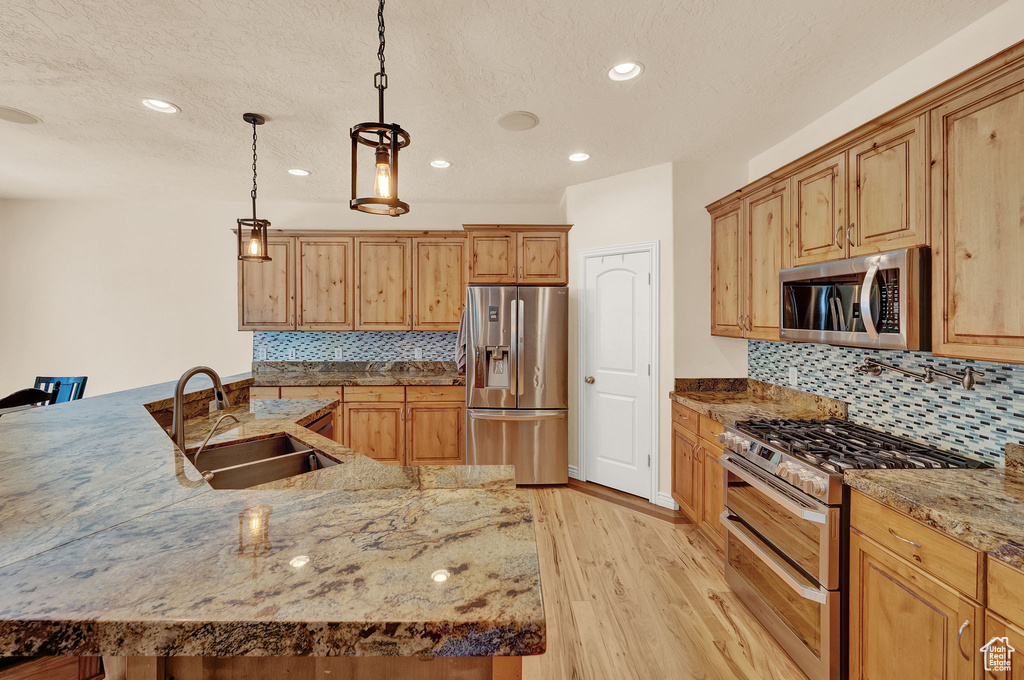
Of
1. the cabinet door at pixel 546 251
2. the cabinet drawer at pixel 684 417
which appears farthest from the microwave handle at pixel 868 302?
the cabinet door at pixel 546 251

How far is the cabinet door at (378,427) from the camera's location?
4.21 meters

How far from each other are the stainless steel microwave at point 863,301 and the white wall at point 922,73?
0.80 m

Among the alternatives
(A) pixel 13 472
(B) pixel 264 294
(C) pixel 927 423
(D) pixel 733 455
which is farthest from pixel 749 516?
(B) pixel 264 294

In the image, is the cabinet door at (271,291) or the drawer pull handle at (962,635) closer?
the drawer pull handle at (962,635)

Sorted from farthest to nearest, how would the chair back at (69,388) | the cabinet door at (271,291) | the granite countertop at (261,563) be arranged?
the cabinet door at (271,291) → the chair back at (69,388) → the granite countertop at (261,563)

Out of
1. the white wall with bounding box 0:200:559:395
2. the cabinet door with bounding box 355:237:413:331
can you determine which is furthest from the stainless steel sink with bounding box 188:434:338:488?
the white wall with bounding box 0:200:559:395

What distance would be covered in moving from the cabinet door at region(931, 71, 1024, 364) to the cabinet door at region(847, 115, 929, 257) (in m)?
0.06

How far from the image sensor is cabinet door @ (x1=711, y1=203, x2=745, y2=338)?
2.98 m

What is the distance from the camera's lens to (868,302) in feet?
6.08

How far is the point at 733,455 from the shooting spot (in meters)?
2.22

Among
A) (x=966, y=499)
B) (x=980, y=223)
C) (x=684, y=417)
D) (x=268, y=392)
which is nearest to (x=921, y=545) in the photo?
(x=966, y=499)

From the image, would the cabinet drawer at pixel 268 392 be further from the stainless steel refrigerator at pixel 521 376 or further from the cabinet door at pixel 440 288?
the stainless steel refrigerator at pixel 521 376

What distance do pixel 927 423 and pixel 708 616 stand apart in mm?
1331

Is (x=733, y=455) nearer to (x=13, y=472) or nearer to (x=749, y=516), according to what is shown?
(x=749, y=516)
